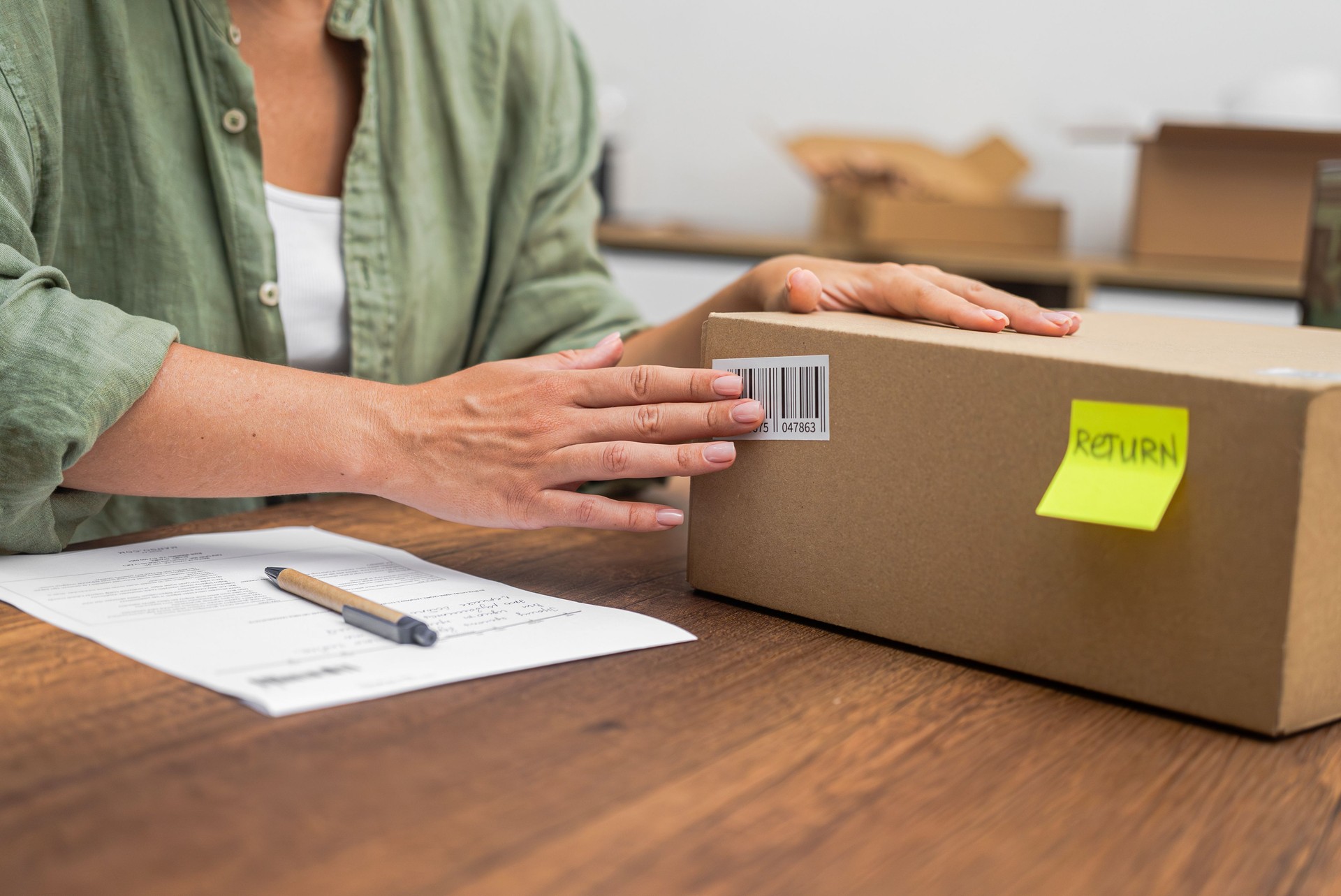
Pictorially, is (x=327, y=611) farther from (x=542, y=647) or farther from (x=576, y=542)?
(x=576, y=542)

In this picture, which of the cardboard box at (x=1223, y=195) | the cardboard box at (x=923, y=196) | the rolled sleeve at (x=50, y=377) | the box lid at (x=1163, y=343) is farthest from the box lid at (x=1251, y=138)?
the rolled sleeve at (x=50, y=377)

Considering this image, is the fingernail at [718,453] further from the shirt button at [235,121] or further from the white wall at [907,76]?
the white wall at [907,76]

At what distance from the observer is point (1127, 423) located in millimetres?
551

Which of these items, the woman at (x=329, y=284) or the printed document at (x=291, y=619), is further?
the woman at (x=329, y=284)

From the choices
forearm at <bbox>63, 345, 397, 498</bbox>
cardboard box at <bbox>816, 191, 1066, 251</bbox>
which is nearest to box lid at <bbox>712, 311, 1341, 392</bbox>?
forearm at <bbox>63, 345, 397, 498</bbox>

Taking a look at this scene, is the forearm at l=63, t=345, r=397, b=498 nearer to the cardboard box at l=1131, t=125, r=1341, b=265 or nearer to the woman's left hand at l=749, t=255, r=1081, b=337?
the woman's left hand at l=749, t=255, r=1081, b=337

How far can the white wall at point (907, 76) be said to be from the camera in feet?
8.07

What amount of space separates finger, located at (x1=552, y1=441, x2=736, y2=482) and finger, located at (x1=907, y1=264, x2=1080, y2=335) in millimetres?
175

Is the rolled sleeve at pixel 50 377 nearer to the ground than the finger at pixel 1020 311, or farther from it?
nearer to the ground

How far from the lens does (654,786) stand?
467mm

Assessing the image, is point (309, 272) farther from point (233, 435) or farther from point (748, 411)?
point (748, 411)

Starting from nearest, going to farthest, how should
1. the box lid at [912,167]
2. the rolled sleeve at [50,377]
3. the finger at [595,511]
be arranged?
1. the rolled sleeve at [50,377]
2. the finger at [595,511]
3. the box lid at [912,167]

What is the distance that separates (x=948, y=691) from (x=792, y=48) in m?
2.46

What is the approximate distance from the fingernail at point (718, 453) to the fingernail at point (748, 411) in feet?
0.06
